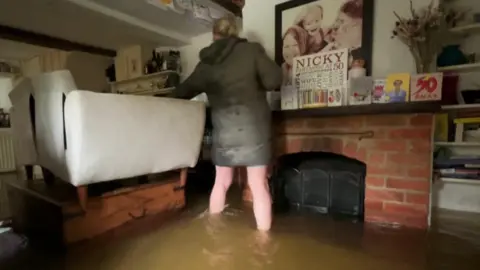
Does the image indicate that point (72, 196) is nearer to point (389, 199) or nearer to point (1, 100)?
point (389, 199)

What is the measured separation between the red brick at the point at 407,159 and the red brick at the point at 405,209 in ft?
0.85

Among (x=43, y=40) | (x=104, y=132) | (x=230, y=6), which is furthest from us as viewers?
(x=43, y=40)

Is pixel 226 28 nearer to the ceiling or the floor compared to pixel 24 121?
nearer to the ceiling

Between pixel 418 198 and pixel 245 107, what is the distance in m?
1.19

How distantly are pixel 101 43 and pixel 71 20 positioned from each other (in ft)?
2.57

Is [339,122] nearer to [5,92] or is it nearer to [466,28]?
[466,28]

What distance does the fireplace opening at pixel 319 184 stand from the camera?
6.72 feet

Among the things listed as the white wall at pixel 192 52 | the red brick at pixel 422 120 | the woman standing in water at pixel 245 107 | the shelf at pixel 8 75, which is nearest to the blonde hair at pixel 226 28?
the woman standing in water at pixel 245 107

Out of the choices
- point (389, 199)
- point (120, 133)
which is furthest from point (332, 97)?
point (120, 133)

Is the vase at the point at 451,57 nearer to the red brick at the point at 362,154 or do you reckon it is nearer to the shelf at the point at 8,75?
the red brick at the point at 362,154

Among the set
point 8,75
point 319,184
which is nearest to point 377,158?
point 319,184

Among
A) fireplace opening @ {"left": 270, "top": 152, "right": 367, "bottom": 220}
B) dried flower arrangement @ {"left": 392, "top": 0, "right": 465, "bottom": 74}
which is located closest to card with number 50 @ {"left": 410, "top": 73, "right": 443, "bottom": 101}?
dried flower arrangement @ {"left": 392, "top": 0, "right": 465, "bottom": 74}

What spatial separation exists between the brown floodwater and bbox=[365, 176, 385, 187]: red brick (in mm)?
272

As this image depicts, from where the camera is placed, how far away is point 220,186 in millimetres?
1927
